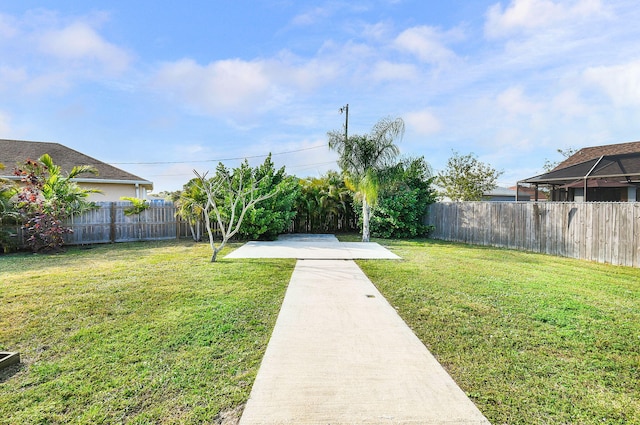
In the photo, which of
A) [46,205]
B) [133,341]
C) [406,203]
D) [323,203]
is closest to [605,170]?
[406,203]

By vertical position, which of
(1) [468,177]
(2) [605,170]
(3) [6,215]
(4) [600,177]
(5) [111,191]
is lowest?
(3) [6,215]

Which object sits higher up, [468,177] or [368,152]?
[468,177]

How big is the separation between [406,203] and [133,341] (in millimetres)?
11140

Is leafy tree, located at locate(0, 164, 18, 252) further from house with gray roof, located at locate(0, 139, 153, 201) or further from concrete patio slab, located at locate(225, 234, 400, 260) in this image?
concrete patio slab, located at locate(225, 234, 400, 260)

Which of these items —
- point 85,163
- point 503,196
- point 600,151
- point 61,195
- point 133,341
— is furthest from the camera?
point 503,196

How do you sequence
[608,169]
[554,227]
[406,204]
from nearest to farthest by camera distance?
[554,227], [608,169], [406,204]

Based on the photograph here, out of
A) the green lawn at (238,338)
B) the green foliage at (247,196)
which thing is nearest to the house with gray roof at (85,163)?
the green foliage at (247,196)

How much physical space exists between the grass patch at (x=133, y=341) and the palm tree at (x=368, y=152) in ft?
21.2

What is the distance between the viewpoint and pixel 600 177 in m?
10.8

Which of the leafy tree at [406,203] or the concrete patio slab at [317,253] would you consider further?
the leafy tree at [406,203]

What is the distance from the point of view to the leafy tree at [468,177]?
877 inches

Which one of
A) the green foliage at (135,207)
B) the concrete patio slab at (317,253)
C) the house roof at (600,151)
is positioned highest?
the house roof at (600,151)

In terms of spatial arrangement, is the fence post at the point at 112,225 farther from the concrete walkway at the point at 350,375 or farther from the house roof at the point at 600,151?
the house roof at the point at 600,151

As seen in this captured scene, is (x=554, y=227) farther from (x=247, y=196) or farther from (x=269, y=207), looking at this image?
(x=247, y=196)
